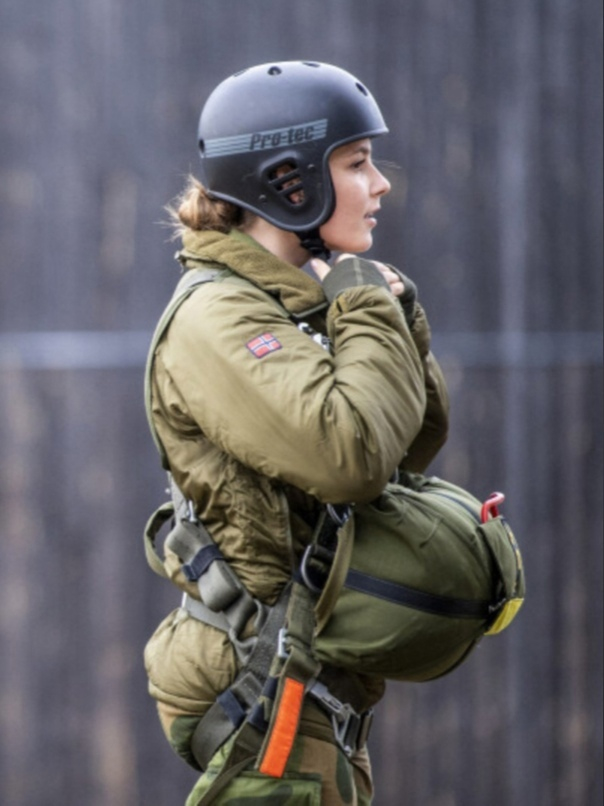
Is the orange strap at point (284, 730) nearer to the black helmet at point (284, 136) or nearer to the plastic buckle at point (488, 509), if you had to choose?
the plastic buckle at point (488, 509)

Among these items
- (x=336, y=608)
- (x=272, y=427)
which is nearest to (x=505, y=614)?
(x=336, y=608)

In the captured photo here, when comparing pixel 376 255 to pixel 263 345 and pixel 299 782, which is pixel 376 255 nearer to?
pixel 263 345

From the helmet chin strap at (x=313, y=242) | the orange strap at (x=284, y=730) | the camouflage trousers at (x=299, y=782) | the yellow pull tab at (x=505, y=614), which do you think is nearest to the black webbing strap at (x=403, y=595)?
the yellow pull tab at (x=505, y=614)

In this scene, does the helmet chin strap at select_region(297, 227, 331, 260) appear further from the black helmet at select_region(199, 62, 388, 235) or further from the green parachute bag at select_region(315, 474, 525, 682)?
the green parachute bag at select_region(315, 474, 525, 682)

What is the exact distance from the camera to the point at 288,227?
12.2ft

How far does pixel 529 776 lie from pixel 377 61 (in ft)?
9.40

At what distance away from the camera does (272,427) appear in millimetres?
3303

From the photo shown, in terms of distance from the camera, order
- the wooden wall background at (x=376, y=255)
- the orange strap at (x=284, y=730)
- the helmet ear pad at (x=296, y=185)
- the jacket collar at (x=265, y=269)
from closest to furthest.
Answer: the orange strap at (x=284, y=730) → the jacket collar at (x=265, y=269) → the helmet ear pad at (x=296, y=185) → the wooden wall background at (x=376, y=255)

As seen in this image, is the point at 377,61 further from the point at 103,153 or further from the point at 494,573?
the point at 494,573

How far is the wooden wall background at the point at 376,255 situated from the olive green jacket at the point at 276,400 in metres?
1.90

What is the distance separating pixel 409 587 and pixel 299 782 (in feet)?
1.58

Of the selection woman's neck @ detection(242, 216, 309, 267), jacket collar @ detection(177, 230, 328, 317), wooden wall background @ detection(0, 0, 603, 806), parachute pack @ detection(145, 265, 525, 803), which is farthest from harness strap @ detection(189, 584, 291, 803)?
wooden wall background @ detection(0, 0, 603, 806)

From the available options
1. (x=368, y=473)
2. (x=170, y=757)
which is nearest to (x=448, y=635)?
(x=368, y=473)

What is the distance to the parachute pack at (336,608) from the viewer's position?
3451 millimetres
